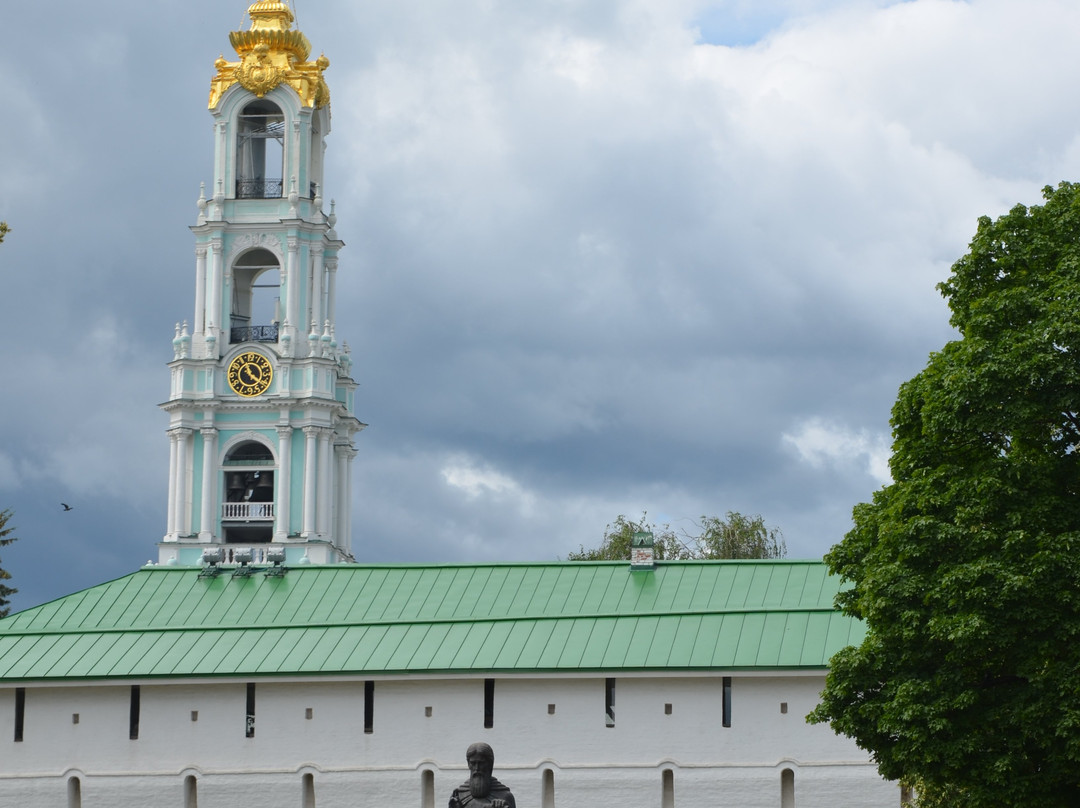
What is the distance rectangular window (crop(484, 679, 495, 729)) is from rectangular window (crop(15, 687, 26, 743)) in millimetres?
9517

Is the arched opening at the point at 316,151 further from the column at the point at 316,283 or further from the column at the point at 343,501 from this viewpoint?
the column at the point at 343,501

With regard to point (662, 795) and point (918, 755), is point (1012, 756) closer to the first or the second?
point (918, 755)

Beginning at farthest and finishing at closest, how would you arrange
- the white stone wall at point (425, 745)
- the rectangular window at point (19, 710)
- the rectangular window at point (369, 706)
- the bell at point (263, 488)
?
the bell at point (263, 488), the rectangular window at point (19, 710), the rectangular window at point (369, 706), the white stone wall at point (425, 745)

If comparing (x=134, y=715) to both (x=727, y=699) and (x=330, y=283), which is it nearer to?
(x=727, y=699)

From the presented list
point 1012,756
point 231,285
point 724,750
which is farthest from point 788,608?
point 231,285

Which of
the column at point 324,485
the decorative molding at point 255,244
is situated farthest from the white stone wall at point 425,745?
the decorative molding at point 255,244

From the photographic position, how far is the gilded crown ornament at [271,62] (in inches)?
2864

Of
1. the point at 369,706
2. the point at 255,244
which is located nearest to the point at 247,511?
the point at 255,244

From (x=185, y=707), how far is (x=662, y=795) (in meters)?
9.65

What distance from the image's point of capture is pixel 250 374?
71.2 metres

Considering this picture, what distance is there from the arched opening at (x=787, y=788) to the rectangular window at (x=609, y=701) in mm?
3397

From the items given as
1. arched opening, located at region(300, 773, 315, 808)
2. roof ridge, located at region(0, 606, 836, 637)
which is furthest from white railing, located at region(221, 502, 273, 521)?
arched opening, located at region(300, 773, 315, 808)

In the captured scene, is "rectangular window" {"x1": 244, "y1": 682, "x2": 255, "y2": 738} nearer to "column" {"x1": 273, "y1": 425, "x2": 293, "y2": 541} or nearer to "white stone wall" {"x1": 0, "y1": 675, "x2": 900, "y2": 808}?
"white stone wall" {"x1": 0, "y1": 675, "x2": 900, "y2": 808}

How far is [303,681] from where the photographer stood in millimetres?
43719
